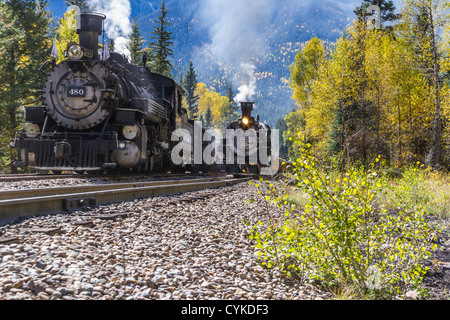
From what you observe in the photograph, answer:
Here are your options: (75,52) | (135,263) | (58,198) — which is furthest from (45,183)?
(135,263)

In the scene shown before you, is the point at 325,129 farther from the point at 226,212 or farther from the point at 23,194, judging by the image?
the point at 23,194

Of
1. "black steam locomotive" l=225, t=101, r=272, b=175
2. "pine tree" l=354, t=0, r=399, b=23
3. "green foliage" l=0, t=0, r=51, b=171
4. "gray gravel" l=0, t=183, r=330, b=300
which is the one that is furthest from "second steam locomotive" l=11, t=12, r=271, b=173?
"pine tree" l=354, t=0, r=399, b=23

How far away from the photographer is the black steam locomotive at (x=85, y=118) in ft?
32.2

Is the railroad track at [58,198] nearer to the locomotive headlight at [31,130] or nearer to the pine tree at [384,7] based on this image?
the locomotive headlight at [31,130]

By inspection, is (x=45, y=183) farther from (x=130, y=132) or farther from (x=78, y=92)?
(x=78, y=92)

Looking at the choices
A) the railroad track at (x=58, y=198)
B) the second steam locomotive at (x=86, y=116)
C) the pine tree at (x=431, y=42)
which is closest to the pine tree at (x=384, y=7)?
the pine tree at (x=431, y=42)

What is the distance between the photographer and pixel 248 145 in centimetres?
1911

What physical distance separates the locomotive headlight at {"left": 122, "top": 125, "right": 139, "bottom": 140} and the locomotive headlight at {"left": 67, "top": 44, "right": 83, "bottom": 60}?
2.42m

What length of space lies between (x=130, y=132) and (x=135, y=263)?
7.77m

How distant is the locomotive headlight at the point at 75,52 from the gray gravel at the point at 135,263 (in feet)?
22.2

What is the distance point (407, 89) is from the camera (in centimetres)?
1777

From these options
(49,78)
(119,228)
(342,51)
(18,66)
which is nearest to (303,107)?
(342,51)
